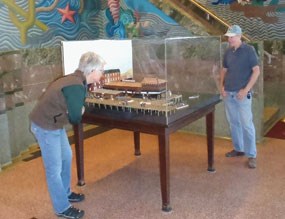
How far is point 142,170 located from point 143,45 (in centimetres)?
154

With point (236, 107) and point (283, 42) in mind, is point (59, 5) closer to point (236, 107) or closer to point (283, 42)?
A: point (236, 107)

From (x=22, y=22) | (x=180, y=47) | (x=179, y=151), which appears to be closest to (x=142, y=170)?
(x=179, y=151)

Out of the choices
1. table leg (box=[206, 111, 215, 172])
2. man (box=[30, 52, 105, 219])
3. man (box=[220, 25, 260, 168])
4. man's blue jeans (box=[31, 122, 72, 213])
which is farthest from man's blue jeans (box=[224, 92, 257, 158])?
man's blue jeans (box=[31, 122, 72, 213])

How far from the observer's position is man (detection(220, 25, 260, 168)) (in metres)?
3.88

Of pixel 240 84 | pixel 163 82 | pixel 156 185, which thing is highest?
pixel 163 82

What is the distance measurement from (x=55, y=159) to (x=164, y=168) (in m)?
0.88

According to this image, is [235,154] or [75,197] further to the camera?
[235,154]

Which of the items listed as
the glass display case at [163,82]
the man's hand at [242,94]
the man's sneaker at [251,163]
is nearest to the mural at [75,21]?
the glass display case at [163,82]

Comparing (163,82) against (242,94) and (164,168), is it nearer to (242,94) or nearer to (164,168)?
(164,168)

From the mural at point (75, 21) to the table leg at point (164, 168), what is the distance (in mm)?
2734

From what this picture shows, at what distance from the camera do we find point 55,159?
284cm

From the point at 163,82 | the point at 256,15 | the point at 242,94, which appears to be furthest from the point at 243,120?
the point at 256,15

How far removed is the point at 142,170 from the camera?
4.06 metres

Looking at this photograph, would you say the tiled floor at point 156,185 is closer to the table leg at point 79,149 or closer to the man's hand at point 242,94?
the table leg at point 79,149
